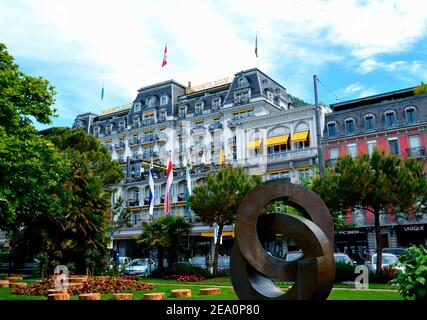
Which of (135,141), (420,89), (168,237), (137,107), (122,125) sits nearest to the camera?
(168,237)

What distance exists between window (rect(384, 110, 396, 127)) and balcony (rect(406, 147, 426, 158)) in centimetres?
309

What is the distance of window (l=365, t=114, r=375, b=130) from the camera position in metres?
42.5

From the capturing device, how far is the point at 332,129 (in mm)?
44938

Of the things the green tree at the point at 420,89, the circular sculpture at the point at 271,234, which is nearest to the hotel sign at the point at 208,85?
the green tree at the point at 420,89

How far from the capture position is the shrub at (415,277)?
899 cm

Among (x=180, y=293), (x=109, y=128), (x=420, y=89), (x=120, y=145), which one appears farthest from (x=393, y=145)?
(x=109, y=128)

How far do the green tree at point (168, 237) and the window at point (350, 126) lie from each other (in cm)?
2177

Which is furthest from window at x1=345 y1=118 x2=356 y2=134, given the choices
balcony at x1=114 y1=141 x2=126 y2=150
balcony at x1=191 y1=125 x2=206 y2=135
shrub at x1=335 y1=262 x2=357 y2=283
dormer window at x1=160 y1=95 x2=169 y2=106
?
balcony at x1=114 y1=141 x2=126 y2=150

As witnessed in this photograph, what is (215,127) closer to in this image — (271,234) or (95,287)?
(95,287)

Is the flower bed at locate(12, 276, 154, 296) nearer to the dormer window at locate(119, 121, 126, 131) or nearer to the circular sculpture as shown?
the circular sculpture

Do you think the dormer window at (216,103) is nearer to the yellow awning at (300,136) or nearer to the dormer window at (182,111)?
the dormer window at (182,111)

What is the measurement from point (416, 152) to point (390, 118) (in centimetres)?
420

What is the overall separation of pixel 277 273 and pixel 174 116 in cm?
4986
